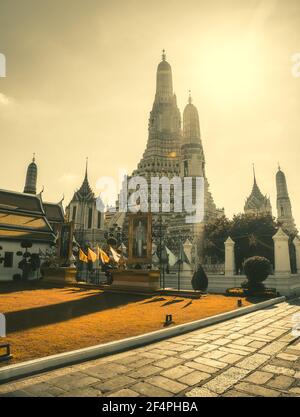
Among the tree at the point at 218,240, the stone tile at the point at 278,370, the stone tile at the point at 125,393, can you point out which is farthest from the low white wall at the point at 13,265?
the stone tile at the point at 278,370

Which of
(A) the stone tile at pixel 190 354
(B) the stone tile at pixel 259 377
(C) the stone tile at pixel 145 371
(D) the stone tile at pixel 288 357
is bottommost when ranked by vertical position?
(D) the stone tile at pixel 288 357

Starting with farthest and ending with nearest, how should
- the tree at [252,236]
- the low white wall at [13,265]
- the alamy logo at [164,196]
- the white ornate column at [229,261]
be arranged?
the alamy logo at [164,196], the tree at [252,236], the low white wall at [13,265], the white ornate column at [229,261]

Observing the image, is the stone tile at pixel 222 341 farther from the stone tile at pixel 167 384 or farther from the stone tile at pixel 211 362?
the stone tile at pixel 167 384

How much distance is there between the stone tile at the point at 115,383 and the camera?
4.10 m

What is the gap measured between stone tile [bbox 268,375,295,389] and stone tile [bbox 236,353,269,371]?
496mm

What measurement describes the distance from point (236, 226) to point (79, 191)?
1970 inches

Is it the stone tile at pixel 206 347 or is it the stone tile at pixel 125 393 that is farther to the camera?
the stone tile at pixel 206 347

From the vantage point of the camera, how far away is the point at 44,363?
4.96 meters

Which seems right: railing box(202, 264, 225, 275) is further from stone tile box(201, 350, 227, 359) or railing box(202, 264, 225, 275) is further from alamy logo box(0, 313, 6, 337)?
stone tile box(201, 350, 227, 359)

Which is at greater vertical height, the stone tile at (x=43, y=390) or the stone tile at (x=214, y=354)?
the stone tile at (x=43, y=390)

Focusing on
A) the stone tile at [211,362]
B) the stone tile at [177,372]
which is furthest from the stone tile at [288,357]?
the stone tile at [177,372]

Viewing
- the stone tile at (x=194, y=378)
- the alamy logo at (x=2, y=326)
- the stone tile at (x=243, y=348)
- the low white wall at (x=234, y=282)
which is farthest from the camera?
the low white wall at (x=234, y=282)

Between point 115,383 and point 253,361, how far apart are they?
2736 millimetres

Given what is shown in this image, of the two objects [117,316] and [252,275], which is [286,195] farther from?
[117,316]
